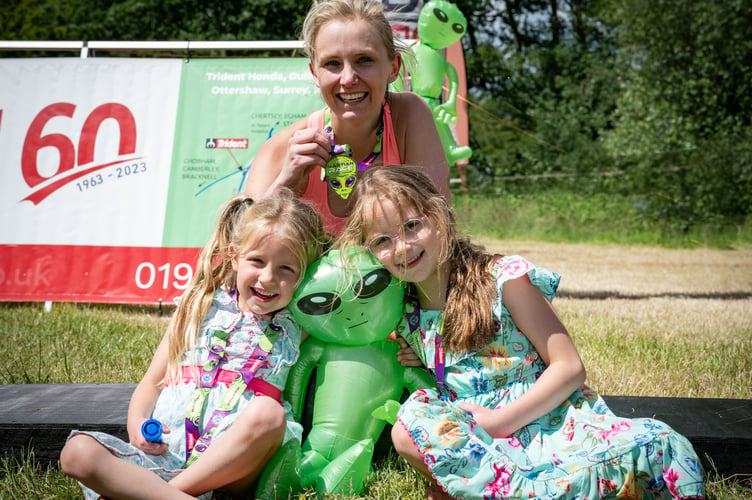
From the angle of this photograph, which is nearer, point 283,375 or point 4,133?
point 283,375

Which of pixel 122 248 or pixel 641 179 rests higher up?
pixel 641 179

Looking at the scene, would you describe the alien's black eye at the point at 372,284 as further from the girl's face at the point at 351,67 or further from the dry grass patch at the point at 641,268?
the dry grass patch at the point at 641,268

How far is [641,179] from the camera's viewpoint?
38.1 feet

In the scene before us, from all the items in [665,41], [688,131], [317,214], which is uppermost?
[665,41]

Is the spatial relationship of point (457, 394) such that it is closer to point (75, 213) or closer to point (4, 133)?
point (75, 213)

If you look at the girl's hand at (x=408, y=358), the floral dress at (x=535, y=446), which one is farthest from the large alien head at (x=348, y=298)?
the floral dress at (x=535, y=446)

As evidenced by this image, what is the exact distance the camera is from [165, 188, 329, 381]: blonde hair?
1.93m

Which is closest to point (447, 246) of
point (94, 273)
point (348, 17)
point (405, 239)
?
point (405, 239)

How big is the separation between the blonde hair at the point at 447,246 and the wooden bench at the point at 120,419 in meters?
0.50

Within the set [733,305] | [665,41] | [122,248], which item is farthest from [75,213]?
[665,41]

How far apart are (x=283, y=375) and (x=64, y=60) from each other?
3.84 m

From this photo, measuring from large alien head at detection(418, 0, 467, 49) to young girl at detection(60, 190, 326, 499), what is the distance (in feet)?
7.96

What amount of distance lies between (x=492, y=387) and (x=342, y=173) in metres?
0.89

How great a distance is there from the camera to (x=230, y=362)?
1922mm
